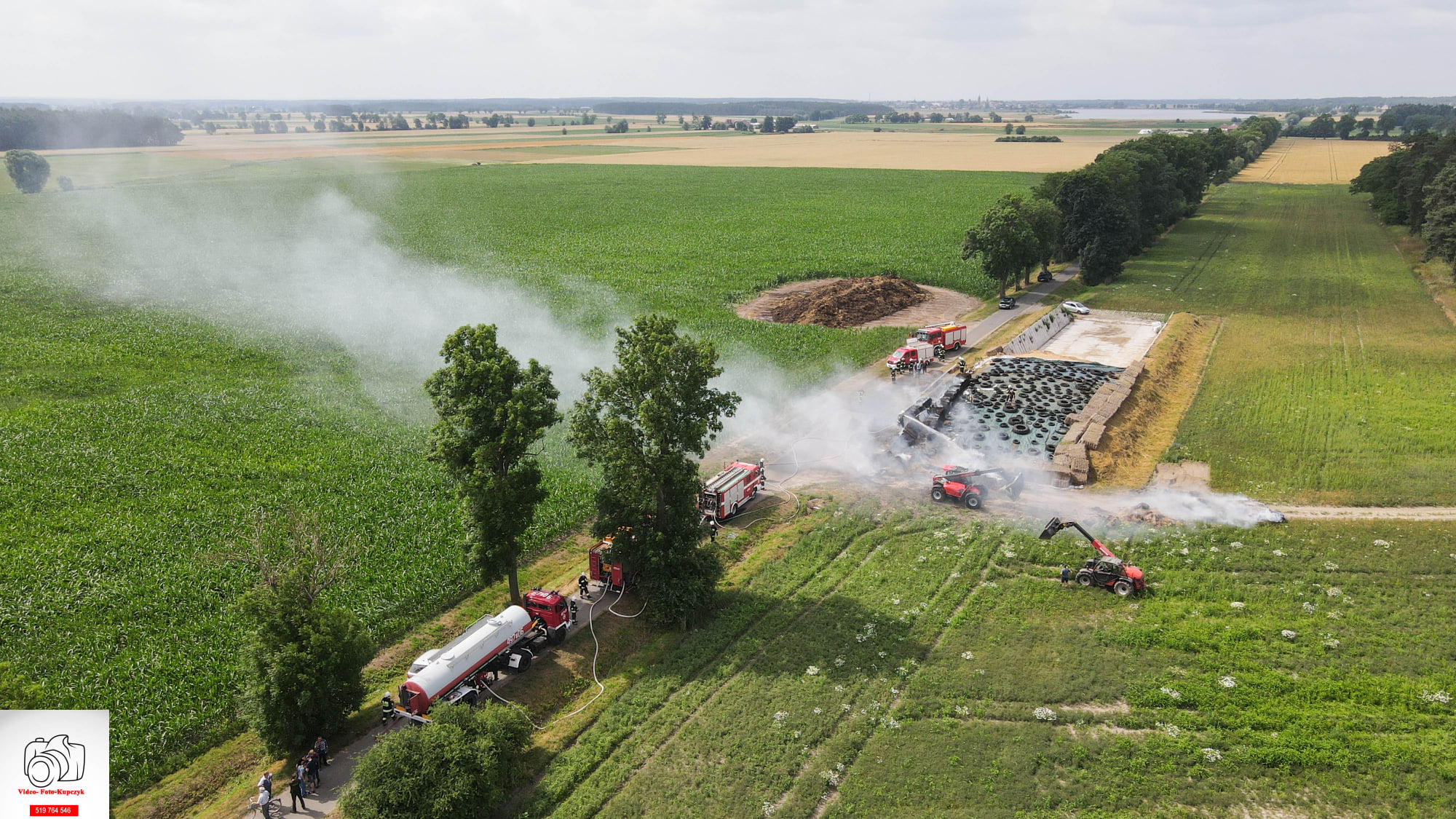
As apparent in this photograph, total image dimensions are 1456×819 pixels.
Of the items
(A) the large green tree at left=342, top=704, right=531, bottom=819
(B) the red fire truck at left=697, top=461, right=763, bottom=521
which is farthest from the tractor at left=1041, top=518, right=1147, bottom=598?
(A) the large green tree at left=342, top=704, right=531, bottom=819

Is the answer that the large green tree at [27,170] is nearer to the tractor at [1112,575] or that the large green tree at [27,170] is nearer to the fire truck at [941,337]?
the fire truck at [941,337]

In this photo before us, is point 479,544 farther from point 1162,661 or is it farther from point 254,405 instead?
point 254,405

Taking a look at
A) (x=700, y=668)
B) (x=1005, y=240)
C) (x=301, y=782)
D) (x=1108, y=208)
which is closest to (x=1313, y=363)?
(x=1005, y=240)

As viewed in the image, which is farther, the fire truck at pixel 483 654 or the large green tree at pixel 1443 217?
the large green tree at pixel 1443 217

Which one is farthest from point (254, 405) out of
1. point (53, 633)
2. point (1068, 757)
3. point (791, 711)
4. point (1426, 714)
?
point (1426, 714)

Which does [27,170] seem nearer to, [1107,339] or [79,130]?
[79,130]
